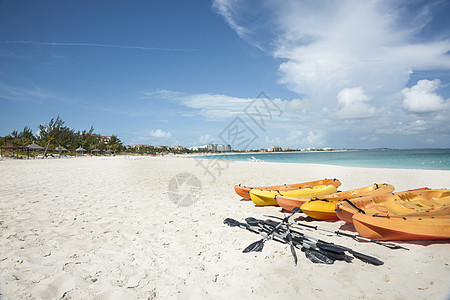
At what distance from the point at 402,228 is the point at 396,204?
176 cm

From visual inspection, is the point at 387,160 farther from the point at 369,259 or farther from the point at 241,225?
the point at 369,259

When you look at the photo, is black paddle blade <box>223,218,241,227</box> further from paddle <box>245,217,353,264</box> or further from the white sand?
paddle <box>245,217,353,264</box>

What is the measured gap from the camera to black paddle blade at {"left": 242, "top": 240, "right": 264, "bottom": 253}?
344cm

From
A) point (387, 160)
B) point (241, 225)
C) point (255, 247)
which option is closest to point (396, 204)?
point (241, 225)

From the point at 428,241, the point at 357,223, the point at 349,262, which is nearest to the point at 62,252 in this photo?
the point at 349,262

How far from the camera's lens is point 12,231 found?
13.1ft

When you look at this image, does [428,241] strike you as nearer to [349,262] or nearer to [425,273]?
[425,273]

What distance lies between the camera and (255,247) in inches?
138

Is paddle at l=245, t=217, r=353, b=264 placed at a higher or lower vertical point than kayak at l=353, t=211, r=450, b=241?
lower

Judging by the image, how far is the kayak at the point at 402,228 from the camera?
3.45 metres

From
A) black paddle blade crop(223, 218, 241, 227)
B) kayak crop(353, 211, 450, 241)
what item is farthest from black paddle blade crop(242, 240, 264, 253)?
kayak crop(353, 211, 450, 241)

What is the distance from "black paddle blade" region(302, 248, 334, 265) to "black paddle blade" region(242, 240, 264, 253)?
2.29ft

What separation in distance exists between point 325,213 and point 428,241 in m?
1.64

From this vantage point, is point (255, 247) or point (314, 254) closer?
point (314, 254)
